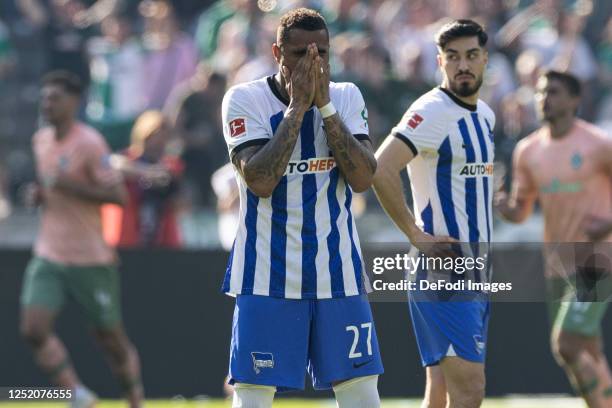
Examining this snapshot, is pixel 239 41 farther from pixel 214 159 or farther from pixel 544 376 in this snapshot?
pixel 544 376

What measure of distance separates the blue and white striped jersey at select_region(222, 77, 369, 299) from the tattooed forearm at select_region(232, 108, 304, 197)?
0.19 m

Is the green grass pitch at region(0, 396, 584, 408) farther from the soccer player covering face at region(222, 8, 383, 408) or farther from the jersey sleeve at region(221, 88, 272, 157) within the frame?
the jersey sleeve at region(221, 88, 272, 157)

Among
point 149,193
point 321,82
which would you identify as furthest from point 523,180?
point 321,82

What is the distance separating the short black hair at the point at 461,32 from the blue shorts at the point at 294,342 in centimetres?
194

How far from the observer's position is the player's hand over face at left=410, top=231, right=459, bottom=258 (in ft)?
25.8

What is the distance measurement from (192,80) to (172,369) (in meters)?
3.23

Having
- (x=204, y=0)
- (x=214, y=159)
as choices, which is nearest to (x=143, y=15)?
(x=204, y=0)

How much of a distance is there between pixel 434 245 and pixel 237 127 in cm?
154

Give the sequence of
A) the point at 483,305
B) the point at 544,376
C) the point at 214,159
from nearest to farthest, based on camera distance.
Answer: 1. the point at 483,305
2. the point at 544,376
3. the point at 214,159

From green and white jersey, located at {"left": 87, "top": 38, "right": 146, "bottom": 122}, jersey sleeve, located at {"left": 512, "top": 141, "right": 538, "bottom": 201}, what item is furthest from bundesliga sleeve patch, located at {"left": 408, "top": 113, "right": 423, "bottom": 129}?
green and white jersey, located at {"left": 87, "top": 38, "right": 146, "bottom": 122}

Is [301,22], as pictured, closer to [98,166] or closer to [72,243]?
[98,166]

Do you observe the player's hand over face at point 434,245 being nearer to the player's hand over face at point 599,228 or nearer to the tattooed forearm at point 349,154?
the tattooed forearm at point 349,154

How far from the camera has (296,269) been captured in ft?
22.7

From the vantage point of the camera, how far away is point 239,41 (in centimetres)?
1483
